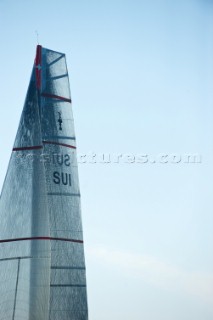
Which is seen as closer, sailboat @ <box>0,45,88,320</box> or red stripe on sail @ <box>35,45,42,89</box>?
sailboat @ <box>0,45,88,320</box>

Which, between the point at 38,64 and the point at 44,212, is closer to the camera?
the point at 44,212

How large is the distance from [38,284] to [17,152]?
4.51 m

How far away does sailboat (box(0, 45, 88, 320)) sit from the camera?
2820cm

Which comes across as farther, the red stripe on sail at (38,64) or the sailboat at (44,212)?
the red stripe on sail at (38,64)

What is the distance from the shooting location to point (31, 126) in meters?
29.2

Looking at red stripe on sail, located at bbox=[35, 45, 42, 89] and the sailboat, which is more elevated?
red stripe on sail, located at bbox=[35, 45, 42, 89]

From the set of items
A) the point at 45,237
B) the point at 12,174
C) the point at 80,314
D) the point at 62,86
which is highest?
the point at 62,86

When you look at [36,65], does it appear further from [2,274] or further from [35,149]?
[2,274]

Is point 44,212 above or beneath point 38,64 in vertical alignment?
beneath

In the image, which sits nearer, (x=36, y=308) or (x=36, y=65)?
(x=36, y=308)

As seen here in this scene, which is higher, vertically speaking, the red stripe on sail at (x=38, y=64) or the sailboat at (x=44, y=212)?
the red stripe on sail at (x=38, y=64)

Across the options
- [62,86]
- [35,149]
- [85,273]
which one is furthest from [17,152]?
[85,273]

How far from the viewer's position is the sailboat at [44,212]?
1110 inches

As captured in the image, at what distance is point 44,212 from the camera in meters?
28.6
